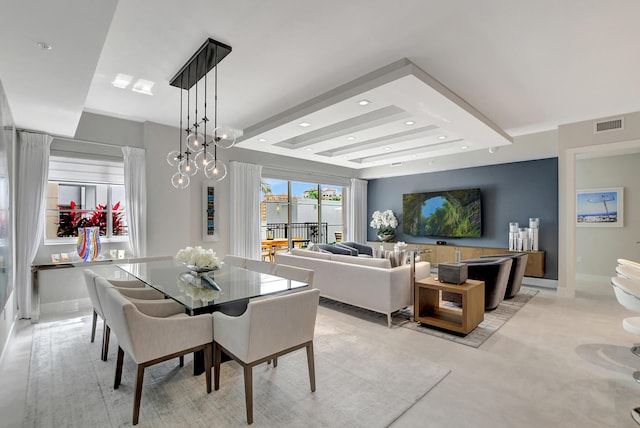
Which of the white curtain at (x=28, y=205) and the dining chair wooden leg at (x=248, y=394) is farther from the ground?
the white curtain at (x=28, y=205)

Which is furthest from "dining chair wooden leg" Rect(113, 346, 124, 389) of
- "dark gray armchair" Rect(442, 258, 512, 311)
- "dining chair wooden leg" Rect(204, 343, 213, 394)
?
"dark gray armchair" Rect(442, 258, 512, 311)

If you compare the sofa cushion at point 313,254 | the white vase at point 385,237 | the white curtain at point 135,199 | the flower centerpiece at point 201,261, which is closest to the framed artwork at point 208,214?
the white curtain at point 135,199

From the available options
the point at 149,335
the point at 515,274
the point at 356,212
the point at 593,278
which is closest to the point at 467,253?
the point at 515,274

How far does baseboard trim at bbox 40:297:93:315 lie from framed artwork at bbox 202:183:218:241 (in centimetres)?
192

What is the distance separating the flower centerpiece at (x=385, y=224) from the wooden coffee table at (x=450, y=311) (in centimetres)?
446

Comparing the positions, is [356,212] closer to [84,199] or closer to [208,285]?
[84,199]

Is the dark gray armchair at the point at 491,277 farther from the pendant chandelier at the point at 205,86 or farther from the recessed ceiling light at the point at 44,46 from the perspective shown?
the recessed ceiling light at the point at 44,46

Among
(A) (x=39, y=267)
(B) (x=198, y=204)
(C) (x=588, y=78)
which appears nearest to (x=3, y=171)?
(A) (x=39, y=267)

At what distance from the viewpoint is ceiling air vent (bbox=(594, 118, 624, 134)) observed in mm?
4574

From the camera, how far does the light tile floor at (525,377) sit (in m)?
2.04

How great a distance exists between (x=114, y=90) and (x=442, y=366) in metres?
4.66

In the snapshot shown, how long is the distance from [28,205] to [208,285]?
3150 millimetres

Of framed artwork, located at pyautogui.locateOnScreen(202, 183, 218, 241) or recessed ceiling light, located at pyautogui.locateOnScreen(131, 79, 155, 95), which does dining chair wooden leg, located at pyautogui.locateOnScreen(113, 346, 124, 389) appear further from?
framed artwork, located at pyautogui.locateOnScreen(202, 183, 218, 241)

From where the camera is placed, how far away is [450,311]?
12.6 feet
